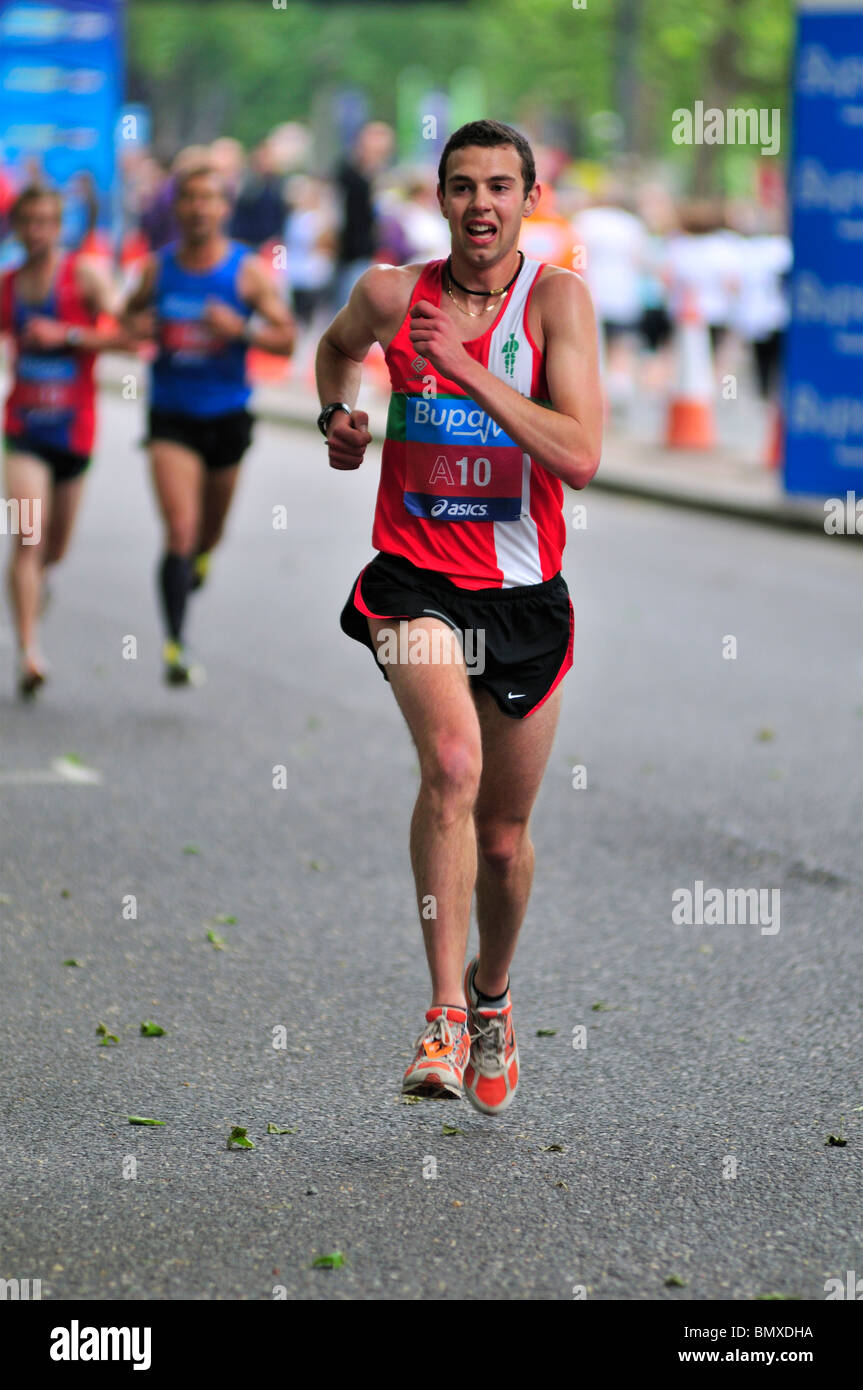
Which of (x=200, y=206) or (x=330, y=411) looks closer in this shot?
(x=330, y=411)

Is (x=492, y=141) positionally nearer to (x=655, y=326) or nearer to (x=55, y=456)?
(x=55, y=456)

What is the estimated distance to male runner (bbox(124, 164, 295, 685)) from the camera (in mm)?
9391

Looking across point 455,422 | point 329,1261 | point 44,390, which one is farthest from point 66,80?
point 329,1261

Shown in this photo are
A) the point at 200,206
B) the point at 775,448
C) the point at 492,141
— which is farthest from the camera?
the point at 775,448

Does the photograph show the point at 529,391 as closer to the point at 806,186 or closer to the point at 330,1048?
the point at 330,1048

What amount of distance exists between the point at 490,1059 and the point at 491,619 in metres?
0.92

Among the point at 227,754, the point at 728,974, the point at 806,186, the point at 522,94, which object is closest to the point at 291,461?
the point at 806,186

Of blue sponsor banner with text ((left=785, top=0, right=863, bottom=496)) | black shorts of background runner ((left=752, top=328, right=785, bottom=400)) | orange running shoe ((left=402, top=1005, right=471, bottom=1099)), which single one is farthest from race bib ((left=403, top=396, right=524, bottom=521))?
black shorts of background runner ((left=752, top=328, right=785, bottom=400))

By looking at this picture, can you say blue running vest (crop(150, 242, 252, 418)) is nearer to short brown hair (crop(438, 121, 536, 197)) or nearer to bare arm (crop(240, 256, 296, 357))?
bare arm (crop(240, 256, 296, 357))

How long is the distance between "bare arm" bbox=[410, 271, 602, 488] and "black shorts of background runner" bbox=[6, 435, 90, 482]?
5333mm

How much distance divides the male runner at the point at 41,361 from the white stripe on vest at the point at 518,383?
506 cm

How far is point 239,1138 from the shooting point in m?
4.54

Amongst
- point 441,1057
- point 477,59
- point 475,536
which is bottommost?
point 441,1057

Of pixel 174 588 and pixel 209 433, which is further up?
pixel 209 433
